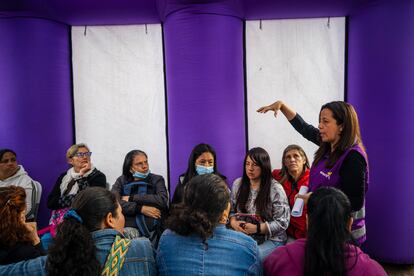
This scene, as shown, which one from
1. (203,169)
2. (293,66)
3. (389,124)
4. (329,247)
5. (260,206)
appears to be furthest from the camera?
(293,66)

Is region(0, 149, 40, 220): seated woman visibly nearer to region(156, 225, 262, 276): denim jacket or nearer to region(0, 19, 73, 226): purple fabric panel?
region(0, 19, 73, 226): purple fabric panel

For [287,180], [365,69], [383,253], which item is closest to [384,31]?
[365,69]

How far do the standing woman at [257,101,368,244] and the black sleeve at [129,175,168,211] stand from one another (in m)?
1.44

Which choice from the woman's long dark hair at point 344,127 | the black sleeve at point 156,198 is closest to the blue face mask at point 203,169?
the black sleeve at point 156,198

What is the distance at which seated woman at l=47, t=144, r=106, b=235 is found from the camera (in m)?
2.97

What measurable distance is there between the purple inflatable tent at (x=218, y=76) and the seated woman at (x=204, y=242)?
163 centimetres

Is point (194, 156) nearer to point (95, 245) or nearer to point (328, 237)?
point (95, 245)

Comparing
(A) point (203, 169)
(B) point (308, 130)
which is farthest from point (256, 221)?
(B) point (308, 130)

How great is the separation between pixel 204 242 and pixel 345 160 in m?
1.06

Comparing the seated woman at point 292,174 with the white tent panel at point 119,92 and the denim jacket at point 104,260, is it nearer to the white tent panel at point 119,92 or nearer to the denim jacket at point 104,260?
the white tent panel at point 119,92

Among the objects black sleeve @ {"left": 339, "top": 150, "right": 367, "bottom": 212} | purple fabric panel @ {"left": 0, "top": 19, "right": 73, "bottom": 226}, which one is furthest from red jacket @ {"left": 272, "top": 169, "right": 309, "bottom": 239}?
purple fabric panel @ {"left": 0, "top": 19, "right": 73, "bottom": 226}

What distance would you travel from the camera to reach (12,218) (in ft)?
4.83

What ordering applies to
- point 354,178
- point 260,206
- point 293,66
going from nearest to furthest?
point 354,178, point 260,206, point 293,66

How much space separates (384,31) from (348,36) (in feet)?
1.52
